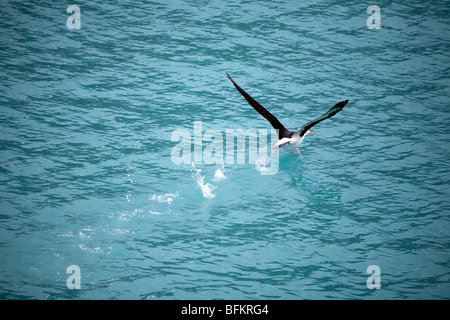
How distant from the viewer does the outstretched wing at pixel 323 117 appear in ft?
31.2

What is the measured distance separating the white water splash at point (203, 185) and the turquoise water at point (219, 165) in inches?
2.1

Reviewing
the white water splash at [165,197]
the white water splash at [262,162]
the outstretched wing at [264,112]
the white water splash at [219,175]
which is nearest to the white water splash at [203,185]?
the white water splash at [219,175]

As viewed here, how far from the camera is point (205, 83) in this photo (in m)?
16.7

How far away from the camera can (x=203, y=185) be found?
12492mm

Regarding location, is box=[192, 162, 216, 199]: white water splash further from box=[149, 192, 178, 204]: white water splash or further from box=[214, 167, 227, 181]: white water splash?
box=[149, 192, 178, 204]: white water splash

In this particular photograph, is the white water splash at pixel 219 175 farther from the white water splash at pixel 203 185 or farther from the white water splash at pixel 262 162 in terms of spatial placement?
Result: the white water splash at pixel 262 162

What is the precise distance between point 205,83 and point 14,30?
7195 millimetres

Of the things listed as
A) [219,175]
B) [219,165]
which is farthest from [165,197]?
[219,165]

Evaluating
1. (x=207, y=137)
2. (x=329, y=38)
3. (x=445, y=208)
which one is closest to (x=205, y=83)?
(x=207, y=137)

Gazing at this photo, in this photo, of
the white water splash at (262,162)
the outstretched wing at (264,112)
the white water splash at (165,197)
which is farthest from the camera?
the white water splash at (262,162)

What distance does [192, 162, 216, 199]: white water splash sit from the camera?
40.0ft

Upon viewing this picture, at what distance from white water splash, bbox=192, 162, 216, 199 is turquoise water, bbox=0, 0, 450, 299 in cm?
5

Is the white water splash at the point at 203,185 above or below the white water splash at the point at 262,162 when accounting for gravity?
below
